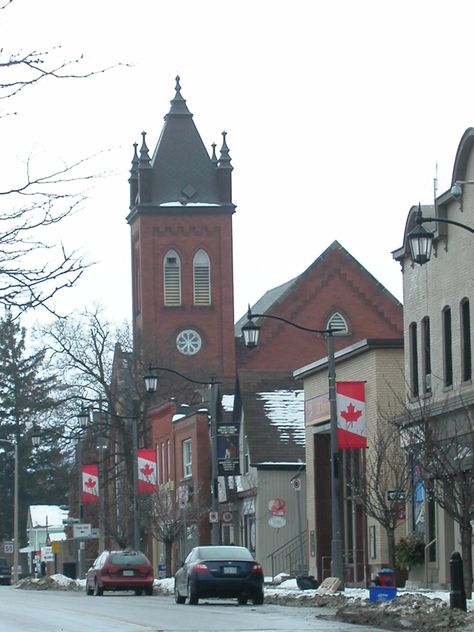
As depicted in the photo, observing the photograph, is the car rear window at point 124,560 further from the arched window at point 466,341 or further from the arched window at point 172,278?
the arched window at point 172,278

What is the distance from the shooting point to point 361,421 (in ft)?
131

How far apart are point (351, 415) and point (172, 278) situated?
183 feet

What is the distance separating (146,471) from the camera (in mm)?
57375

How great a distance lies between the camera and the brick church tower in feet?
307

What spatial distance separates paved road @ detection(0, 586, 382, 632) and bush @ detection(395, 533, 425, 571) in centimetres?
705

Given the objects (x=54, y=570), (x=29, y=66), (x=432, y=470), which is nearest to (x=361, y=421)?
(x=432, y=470)

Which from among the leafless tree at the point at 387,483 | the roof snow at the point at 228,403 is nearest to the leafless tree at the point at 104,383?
the roof snow at the point at 228,403

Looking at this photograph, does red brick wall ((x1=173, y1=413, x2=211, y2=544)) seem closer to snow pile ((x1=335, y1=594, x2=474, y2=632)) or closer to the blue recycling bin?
the blue recycling bin

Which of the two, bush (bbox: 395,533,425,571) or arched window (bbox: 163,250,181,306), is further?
arched window (bbox: 163,250,181,306)

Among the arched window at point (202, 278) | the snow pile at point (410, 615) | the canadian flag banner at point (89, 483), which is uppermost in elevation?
the arched window at point (202, 278)

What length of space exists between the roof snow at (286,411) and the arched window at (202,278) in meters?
33.5

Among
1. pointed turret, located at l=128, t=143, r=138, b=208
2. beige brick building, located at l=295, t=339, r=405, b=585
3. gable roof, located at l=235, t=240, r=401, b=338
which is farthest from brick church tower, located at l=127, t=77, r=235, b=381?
beige brick building, located at l=295, t=339, r=405, b=585

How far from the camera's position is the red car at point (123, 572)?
43.1 m

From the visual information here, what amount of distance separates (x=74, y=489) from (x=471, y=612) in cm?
6660
